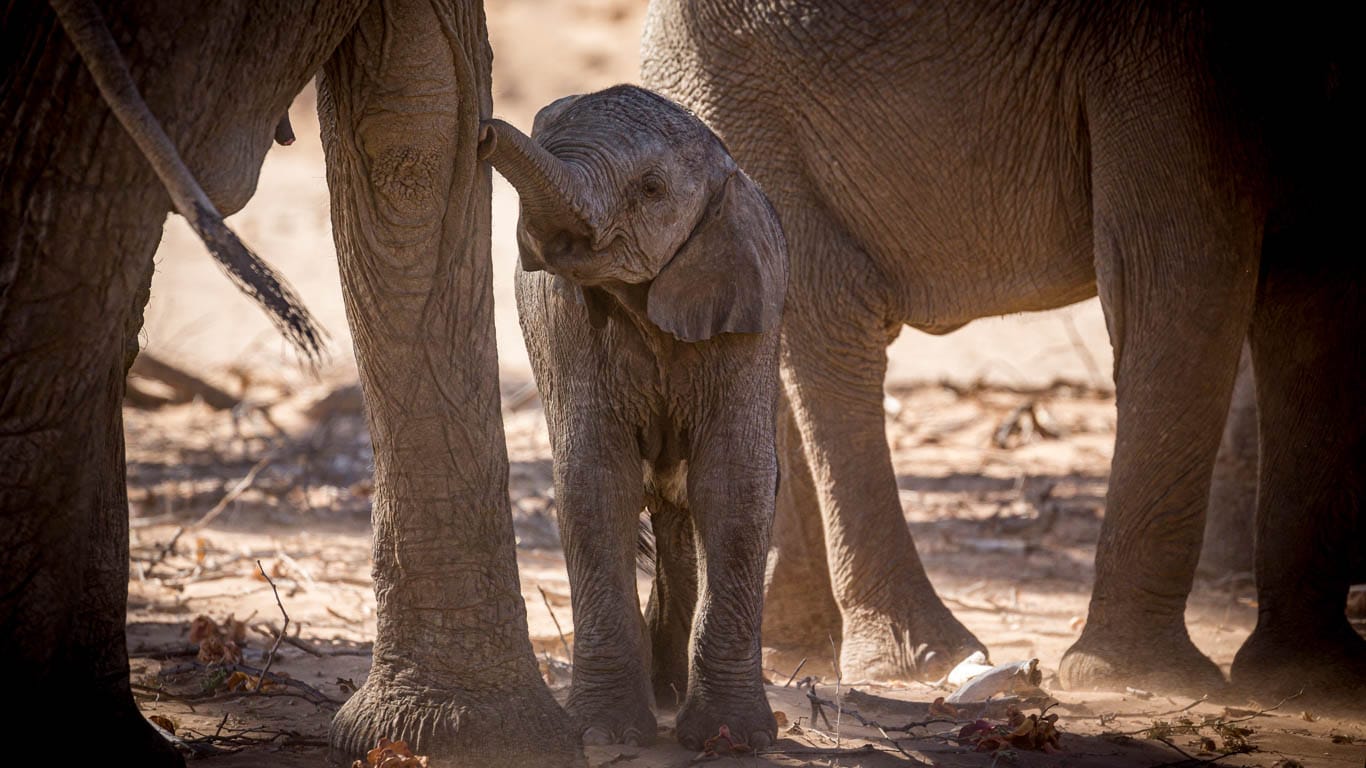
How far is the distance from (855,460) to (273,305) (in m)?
2.69

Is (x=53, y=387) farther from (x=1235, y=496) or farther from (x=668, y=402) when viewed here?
(x=1235, y=496)

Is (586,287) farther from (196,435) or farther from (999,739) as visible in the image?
(196,435)

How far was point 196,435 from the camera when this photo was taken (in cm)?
815

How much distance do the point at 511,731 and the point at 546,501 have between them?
13.2 feet

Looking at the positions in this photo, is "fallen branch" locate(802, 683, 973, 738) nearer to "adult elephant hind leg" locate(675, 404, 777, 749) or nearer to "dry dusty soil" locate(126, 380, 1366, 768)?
"dry dusty soil" locate(126, 380, 1366, 768)

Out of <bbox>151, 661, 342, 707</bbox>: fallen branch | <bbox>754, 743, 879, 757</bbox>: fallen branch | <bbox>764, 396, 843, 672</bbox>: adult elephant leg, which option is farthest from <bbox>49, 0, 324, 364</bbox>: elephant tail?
<bbox>764, 396, 843, 672</bbox>: adult elephant leg

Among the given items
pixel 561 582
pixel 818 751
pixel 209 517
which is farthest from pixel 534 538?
pixel 818 751

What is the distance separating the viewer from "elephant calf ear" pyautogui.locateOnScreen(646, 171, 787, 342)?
3.17 meters

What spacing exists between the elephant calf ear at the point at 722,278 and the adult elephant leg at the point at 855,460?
1.36 m

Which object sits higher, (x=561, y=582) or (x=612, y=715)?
(x=561, y=582)

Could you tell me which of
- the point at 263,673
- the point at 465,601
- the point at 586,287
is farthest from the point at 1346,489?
the point at 263,673

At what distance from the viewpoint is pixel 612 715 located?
3.20m

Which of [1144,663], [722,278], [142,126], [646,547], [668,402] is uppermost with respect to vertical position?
[722,278]

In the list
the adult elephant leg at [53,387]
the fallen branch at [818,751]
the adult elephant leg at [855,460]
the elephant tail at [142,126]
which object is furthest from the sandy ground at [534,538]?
the elephant tail at [142,126]
